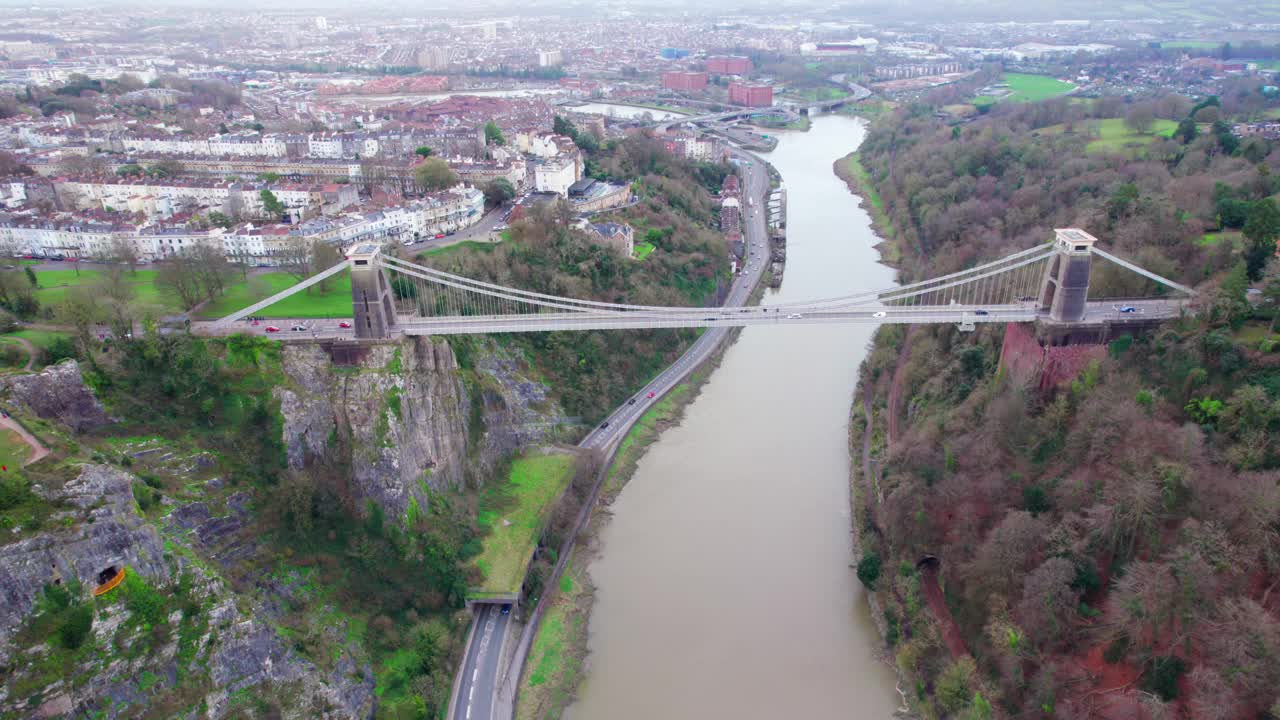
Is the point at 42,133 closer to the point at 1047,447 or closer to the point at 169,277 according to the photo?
the point at 169,277

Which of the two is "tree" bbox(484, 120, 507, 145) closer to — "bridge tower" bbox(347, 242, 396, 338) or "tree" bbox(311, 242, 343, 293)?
"tree" bbox(311, 242, 343, 293)

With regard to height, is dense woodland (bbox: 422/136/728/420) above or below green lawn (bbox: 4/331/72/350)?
below

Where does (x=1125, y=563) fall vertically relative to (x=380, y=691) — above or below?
above

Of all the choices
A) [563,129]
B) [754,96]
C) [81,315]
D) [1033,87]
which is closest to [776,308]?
[81,315]

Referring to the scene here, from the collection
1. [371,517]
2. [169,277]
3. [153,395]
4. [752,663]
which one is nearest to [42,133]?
[169,277]

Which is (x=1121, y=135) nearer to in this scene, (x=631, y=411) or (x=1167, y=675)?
(x=631, y=411)

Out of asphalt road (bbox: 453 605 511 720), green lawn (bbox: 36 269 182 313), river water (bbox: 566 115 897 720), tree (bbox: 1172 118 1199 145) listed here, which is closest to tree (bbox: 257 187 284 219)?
green lawn (bbox: 36 269 182 313)
